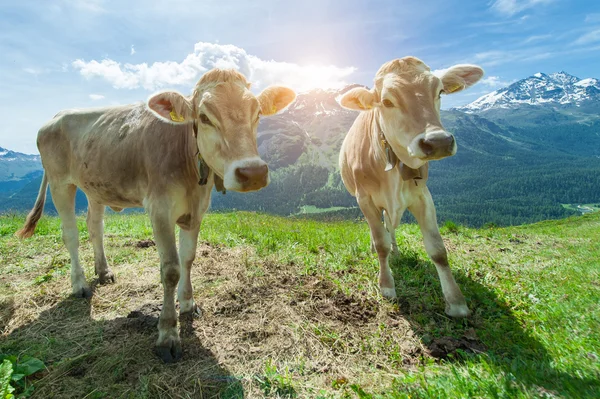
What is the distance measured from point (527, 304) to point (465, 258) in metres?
2.24

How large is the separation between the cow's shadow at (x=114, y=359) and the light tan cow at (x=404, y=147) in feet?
9.09

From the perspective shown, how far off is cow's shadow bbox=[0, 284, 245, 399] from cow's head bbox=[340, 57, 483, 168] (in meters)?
3.12

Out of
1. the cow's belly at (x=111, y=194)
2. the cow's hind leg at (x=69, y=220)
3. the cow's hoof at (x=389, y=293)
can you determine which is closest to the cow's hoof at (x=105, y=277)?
the cow's hind leg at (x=69, y=220)

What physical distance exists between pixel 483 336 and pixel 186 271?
12.6 ft

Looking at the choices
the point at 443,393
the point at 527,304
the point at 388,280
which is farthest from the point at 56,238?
the point at 527,304

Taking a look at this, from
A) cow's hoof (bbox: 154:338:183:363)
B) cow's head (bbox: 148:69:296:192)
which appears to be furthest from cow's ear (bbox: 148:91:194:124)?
cow's hoof (bbox: 154:338:183:363)

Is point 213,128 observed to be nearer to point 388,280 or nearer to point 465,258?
point 388,280

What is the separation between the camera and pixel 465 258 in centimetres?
686

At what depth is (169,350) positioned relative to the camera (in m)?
3.75

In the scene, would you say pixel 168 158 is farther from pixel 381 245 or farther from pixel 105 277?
pixel 381 245

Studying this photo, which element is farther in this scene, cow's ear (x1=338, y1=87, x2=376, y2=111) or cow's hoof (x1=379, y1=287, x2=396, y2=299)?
cow's hoof (x1=379, y1=287, x2=396, y2=299)

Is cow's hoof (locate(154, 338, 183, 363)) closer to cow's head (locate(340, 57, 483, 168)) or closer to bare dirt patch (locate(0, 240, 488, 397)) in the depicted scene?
bare dirt patch (locate(0, 240, 488, 397))

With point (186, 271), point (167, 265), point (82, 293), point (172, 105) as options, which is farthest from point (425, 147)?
point (82, 293)

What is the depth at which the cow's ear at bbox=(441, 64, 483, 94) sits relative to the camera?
476 cm
